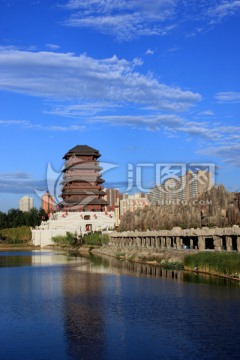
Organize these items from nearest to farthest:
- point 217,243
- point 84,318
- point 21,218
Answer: point 84,318 < point 217,243 < point 21,218

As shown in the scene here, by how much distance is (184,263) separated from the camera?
41.7 metres

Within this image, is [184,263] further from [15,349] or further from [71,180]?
[71,180]

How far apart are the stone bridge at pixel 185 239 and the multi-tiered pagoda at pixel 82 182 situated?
3537cm

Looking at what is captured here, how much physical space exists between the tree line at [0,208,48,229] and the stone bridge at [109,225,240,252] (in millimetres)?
51150

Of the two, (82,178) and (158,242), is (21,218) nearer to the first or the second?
(82,178)

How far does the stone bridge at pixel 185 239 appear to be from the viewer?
39094mm

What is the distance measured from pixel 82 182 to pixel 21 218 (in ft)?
73.8

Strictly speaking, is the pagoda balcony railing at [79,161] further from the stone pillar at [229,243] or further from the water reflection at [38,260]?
the stone pillar at [229,243]

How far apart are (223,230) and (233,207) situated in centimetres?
795

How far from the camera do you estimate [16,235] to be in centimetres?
12288

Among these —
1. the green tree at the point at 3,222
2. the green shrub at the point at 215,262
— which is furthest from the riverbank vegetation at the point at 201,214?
the green tree at the point at 3,222

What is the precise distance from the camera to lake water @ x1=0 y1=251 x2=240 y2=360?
58.4ft

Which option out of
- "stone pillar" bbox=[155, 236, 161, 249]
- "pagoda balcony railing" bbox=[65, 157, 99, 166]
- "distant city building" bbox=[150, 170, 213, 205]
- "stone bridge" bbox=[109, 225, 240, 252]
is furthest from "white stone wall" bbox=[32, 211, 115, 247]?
"stone pillar" bbox=[155, 236, 161, 249]

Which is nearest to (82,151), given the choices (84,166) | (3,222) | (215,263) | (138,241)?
(84,166)
